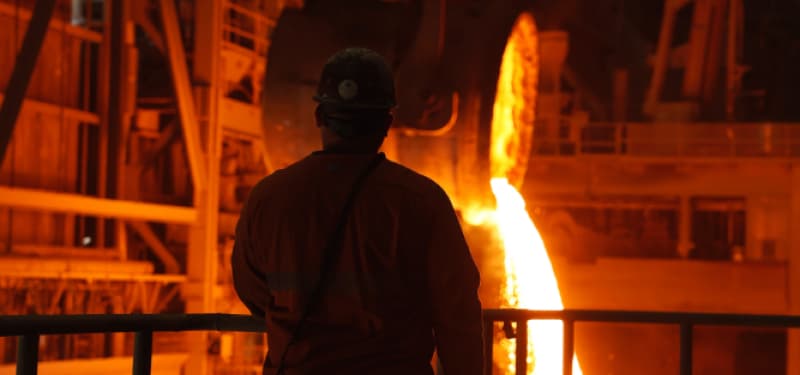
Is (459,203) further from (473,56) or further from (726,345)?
(726,345)

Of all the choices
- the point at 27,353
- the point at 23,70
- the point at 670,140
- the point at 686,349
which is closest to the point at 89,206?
the point at 23,70

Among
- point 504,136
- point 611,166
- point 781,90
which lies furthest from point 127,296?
point 781,90

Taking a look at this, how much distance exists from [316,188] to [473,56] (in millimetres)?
6094

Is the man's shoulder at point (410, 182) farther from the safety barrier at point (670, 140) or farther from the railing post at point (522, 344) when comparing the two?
the safety barrier at point (670, 140)

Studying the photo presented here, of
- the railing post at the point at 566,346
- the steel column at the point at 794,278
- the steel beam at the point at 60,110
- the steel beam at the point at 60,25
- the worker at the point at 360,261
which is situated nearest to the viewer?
the worker at the point at 360,261

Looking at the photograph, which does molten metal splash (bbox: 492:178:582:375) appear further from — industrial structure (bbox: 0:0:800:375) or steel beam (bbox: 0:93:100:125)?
steel beam (bbox: 0:93:100:125)

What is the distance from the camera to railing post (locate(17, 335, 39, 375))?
340 cm

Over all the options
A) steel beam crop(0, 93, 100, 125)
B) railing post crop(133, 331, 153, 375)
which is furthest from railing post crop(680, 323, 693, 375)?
steel beam crop(0, 93, 100, 125)

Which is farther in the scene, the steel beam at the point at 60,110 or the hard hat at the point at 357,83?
the steel beam at the point at 60,110

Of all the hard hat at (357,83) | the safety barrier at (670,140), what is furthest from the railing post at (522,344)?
the safety barrier at (670,140)

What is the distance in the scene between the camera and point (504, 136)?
9539mm

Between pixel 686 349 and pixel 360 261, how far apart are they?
251cm

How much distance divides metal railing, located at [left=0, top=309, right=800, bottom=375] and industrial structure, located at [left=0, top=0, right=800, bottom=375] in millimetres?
1409

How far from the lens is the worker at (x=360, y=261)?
265cm
